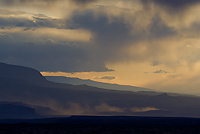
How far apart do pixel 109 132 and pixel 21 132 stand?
40.1 feet

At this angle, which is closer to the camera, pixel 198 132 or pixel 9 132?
pixel 9 132

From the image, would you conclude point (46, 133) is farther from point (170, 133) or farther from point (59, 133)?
point (170, 133)

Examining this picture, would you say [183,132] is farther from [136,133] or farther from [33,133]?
[33,133]

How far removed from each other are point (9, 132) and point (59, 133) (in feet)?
21.7

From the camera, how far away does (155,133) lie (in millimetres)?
44219

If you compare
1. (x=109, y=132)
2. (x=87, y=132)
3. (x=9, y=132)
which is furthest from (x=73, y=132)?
(x=9, y=132)

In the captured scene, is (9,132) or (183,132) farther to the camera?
(183,132)

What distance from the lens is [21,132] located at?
141 ft

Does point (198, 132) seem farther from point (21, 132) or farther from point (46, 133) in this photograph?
point (21, 132)

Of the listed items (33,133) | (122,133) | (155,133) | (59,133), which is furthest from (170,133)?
(33,133)

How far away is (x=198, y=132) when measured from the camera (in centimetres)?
4559

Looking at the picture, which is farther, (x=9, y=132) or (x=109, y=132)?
(x=109, y=132)

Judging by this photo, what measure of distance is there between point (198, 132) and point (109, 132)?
12765mm

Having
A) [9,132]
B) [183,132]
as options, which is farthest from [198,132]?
[9,132]
